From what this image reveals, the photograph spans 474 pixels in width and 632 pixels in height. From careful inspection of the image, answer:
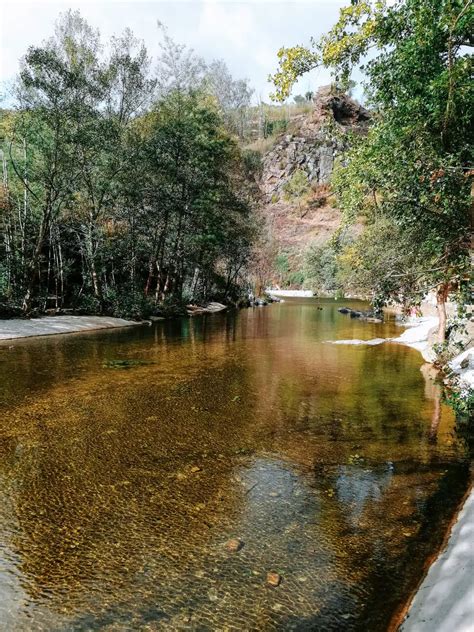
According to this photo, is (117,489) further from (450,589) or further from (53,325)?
(53,325)

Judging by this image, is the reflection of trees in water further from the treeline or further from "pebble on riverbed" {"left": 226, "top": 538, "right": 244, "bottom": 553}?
the treeline

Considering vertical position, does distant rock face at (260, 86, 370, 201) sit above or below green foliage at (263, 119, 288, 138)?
below

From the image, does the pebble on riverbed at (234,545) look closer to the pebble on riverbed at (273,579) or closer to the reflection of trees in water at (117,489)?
the reflection of trees in water at (117,489)

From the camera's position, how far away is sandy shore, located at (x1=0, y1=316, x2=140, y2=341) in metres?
14.4

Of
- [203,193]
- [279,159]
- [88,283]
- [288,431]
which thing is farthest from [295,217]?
[288,431]

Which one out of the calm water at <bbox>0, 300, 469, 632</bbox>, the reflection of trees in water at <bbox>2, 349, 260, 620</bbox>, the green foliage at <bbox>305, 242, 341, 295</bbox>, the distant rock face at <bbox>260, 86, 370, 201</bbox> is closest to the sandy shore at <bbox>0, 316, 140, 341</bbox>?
the calm water at <bbox>0, 300, 469, 632</bbox>

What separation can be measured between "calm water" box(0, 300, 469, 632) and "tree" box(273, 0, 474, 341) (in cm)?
232

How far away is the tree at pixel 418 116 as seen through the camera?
4.32 meters

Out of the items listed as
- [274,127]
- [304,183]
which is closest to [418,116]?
[304,183]

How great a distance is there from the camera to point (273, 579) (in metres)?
2.85

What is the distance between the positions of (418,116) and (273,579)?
17.0 ft

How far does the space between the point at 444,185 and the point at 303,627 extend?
159 inches

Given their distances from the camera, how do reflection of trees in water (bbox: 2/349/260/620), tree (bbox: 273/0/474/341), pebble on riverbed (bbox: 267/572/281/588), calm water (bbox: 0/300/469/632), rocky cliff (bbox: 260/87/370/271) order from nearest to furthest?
calm water (bbox: 0/300/469/632)
pebble on riverbed (bbox: 267/572/281/588)
reflection of trees in water (bbox: 2/349/260/620)
tree (bbox: 273/0/474/341)
rocky cliff (bbox: 260/87/370/271)

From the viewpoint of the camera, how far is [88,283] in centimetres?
2158
